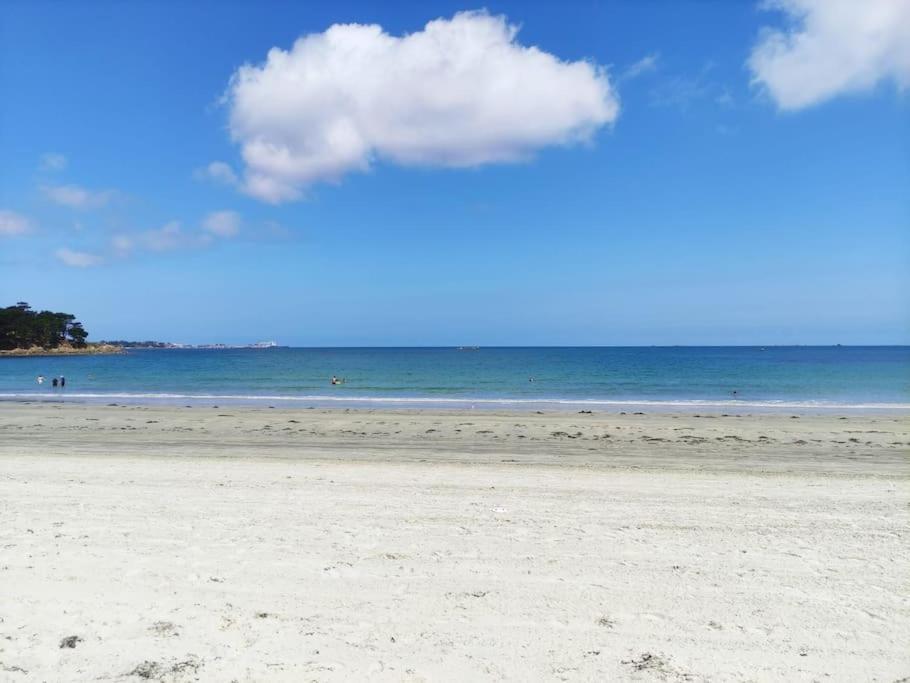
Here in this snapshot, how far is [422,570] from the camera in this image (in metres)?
5.12

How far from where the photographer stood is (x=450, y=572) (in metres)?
5.08

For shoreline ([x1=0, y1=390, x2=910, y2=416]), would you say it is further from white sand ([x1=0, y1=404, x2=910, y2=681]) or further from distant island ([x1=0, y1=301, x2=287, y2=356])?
distant island ([x1=0, y1=301, x2=287, y2=356])

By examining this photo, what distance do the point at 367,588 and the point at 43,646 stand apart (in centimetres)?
217

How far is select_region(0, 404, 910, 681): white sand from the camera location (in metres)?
3.73

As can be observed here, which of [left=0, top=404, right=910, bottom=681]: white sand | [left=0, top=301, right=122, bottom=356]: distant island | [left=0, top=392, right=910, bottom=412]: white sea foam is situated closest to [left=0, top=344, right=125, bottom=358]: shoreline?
[left=0, top=301, right=122, bottom=356]: distant island

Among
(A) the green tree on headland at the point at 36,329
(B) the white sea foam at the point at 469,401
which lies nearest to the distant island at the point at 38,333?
(A) the green tree on headland at the point at 36,329

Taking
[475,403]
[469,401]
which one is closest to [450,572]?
[475,403]

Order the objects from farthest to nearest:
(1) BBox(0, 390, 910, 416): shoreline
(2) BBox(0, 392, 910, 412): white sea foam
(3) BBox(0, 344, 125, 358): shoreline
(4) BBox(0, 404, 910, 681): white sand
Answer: (3) BBox(0, 344, 125, 358): shoreline → (2) BBox(0, 392, 910, 412): white sea foam → (1) BBox(0, 390, 910, 416): shoreline → (4) BBox(0, 404, 910, 681): white sand

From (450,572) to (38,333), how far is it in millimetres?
137784

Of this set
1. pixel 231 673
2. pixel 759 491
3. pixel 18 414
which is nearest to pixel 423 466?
pixel 759 491

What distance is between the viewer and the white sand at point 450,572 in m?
3.73

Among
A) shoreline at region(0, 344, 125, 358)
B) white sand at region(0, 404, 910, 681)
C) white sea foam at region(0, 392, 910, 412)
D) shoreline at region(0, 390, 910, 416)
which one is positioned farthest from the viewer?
shoreline at region(0, 344, 125, 358)

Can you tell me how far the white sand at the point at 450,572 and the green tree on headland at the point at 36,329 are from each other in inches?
5035

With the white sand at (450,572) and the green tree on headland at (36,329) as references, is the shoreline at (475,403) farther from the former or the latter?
the green tree on headland at (36,329)
